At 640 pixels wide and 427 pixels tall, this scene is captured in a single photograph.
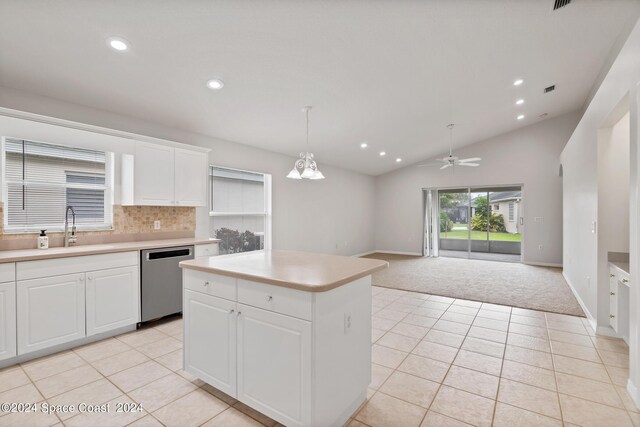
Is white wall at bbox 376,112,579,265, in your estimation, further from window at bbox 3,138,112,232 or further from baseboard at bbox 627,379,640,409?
window at bbox 3,138,112,232

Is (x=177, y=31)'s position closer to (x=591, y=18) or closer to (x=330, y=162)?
(x=591, y=18)

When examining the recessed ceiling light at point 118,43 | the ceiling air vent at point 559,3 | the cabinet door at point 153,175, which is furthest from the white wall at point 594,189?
the cabinet door at point 153,175

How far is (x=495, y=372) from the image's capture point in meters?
2.41

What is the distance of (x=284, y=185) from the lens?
6023 mm

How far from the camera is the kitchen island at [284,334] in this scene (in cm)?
157

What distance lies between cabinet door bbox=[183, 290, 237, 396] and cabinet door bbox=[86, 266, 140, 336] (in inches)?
52.0

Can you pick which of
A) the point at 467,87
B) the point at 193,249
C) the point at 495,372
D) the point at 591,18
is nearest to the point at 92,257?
the point at 193,249

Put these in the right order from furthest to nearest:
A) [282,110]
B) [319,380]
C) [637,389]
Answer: [282,110], [637,389], [319,380]

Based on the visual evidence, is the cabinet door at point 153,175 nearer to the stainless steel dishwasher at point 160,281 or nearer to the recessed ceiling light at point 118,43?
the stainless steel dishwasher at point 160,281

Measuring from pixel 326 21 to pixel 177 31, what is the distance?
4.00 feet

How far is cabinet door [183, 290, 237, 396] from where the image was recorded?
6.26 ft

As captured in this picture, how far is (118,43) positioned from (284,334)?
262cm

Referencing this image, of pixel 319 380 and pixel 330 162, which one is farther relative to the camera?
pixel 330 162

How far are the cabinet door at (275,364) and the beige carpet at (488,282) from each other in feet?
12.0
